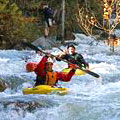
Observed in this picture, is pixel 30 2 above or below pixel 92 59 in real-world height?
above

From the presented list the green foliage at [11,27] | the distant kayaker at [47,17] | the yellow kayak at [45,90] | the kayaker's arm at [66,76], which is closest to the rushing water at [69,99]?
the yellow kayak at [45,90]

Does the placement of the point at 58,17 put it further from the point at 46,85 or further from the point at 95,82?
the point at 46,85

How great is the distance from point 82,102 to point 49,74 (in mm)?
1436

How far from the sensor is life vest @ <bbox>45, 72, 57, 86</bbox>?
8922 millimetres

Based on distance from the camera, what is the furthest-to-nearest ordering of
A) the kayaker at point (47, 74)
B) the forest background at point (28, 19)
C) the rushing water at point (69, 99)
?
the forest background at point (28, 19), the kayaker at point (47, 74), the rushing water at point (69, 99)

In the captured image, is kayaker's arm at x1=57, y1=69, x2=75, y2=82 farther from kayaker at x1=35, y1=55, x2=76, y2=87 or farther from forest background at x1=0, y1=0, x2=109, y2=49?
forest background at x1=0, y1=0, x2=109, y2=49

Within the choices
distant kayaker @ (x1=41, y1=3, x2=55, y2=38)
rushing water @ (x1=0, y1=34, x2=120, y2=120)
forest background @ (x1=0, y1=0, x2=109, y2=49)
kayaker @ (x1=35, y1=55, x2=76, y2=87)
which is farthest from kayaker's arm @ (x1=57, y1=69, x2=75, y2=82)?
distant kayaker @ (x1=41, y1=3, x2=55, y2=38)

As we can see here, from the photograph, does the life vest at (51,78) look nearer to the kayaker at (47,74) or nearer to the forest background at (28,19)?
the kayaker at (47,74)

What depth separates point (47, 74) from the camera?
891cm

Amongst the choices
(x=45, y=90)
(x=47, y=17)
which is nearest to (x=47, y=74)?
(x=45, y=90)

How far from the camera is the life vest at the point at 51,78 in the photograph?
29.3ft

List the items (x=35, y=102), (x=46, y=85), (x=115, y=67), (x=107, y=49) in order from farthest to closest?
1. (x=107, y=49)
2. (x=115, y=67)
3. (x=46, y=85)
4. (x=35, y=102)

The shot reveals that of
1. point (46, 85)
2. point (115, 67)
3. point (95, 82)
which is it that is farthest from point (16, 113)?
point (115, 67)

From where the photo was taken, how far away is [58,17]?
23859 millimetres
